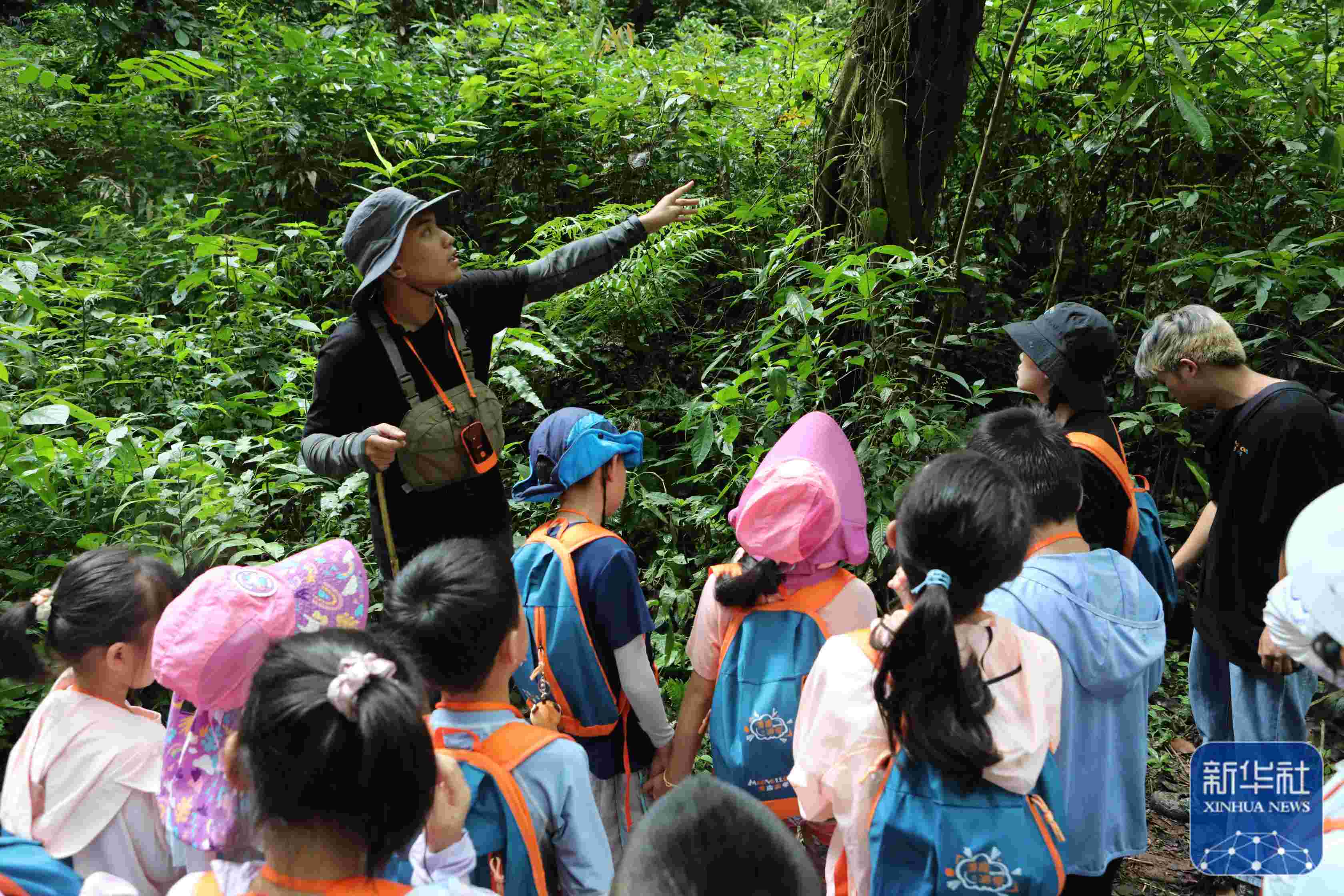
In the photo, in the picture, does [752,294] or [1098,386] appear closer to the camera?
[1098,386]

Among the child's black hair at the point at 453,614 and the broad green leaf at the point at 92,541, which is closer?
the child's black hair at the point at 453,614

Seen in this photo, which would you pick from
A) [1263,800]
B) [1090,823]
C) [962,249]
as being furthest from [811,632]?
[962,249]

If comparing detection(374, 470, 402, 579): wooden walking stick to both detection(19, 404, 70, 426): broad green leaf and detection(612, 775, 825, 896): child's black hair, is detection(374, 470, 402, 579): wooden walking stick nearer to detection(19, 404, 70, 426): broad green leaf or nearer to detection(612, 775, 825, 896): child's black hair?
detection(19, 404, 70, 426): broad green leaf

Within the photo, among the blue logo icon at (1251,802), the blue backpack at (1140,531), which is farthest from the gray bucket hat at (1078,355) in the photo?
the blue logo icon at (1251,802)

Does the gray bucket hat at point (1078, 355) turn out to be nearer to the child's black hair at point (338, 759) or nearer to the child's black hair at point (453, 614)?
the child's black hair at point (453, 614)

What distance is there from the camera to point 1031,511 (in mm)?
2484

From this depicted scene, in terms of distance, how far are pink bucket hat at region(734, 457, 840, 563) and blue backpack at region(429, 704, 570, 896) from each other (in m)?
0.89

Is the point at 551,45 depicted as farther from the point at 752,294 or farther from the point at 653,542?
the point at 653,542

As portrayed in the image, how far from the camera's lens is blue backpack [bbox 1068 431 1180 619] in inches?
121

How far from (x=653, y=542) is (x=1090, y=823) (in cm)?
258

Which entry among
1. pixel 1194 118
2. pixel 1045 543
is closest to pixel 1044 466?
pixel 1045 543

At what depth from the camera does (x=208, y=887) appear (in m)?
1.47

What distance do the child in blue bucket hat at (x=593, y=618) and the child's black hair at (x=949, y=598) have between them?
0.99m

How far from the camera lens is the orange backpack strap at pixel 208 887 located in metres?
1.45
